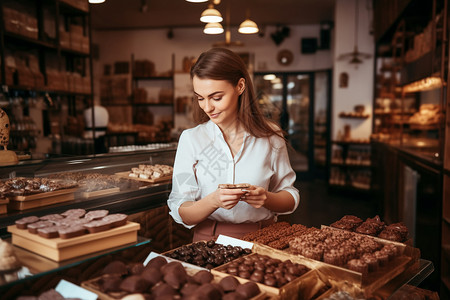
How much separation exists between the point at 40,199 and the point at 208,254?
84 centimetres

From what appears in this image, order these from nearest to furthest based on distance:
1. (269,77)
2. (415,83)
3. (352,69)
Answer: (415,83) < (352,69) < (269,77)

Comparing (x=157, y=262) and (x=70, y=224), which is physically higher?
(x=70, y=224)

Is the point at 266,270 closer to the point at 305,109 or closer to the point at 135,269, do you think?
the point at 135,269

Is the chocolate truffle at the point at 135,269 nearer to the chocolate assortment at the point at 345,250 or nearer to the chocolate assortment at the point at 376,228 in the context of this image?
the chocolate assortment at the point at 345,250

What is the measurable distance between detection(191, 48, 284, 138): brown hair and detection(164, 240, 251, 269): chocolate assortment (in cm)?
64

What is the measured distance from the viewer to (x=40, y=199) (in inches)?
68.8

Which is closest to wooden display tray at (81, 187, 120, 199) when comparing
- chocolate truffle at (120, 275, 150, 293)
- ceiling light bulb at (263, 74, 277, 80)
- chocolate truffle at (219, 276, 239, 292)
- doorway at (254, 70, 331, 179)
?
chocolate truffle at (120, 275, 150, 293)

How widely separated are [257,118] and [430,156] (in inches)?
98.9

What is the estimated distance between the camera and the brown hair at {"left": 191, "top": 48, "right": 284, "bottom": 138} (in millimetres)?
1728

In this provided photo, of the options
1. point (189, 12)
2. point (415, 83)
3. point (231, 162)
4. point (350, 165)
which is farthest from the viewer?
point (189, 12)

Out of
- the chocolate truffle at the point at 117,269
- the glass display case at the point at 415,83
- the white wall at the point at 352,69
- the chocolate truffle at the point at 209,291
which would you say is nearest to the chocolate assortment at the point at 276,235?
the chocolate truffle at the point at 209,291

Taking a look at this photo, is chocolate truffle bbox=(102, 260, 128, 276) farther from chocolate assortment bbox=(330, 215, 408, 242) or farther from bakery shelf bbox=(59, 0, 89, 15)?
bakery shelf bbox=(59, 0, 89, 15)

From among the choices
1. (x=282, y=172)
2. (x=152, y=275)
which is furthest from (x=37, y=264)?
(x=282, y=172)

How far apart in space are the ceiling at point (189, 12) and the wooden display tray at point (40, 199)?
558cm
